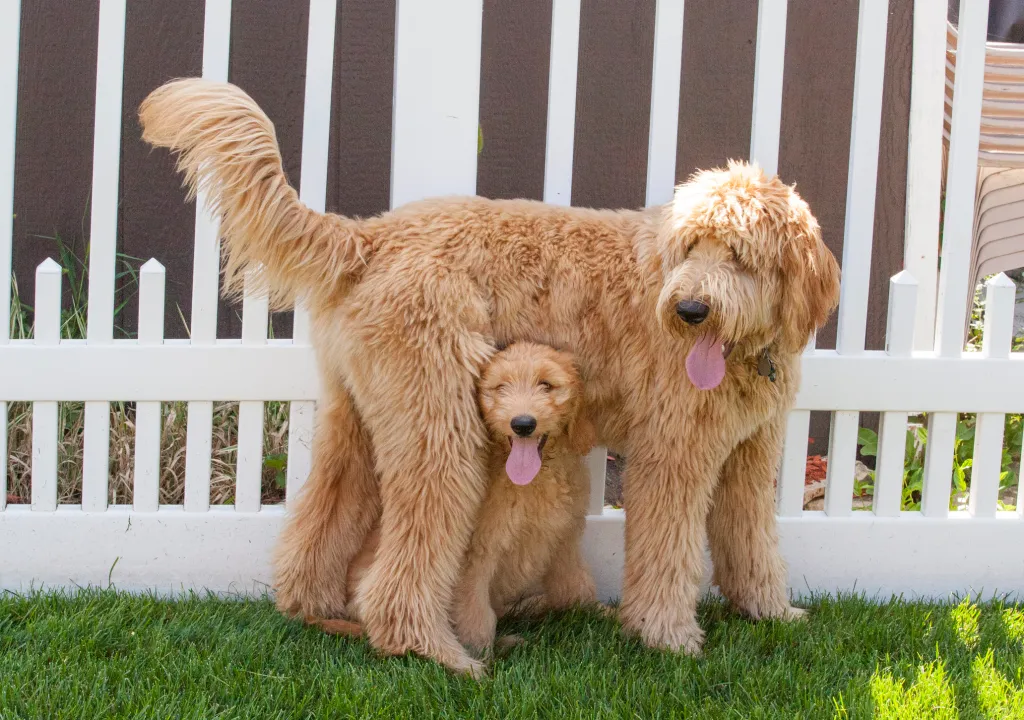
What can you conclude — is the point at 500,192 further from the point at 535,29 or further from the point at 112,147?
the point at 112,147

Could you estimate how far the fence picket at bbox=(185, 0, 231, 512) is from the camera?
130 inches

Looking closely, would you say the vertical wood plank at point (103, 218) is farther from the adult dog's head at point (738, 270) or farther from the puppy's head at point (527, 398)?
the adult dog's head at point (738, 270)

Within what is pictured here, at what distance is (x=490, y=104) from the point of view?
482cm

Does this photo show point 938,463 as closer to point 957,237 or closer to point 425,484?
point 957,237

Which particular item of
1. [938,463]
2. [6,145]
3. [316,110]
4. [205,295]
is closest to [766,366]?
[938,463]

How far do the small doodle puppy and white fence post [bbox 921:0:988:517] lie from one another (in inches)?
58.2

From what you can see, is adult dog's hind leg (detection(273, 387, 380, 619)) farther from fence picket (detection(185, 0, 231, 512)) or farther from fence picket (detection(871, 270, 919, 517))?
fence picket (detection(871, 270, 919, 517))

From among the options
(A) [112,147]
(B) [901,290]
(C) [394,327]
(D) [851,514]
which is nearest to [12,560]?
(A) [112,147]

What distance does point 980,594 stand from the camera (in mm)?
3529

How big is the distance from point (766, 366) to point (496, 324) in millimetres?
798

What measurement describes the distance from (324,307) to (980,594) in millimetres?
2617

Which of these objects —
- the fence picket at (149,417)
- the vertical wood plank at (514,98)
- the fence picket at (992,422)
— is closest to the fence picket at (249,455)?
the fence picket at (149,417)

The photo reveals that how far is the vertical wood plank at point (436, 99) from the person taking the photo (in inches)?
128

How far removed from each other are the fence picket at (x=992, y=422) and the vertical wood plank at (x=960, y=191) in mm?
98
